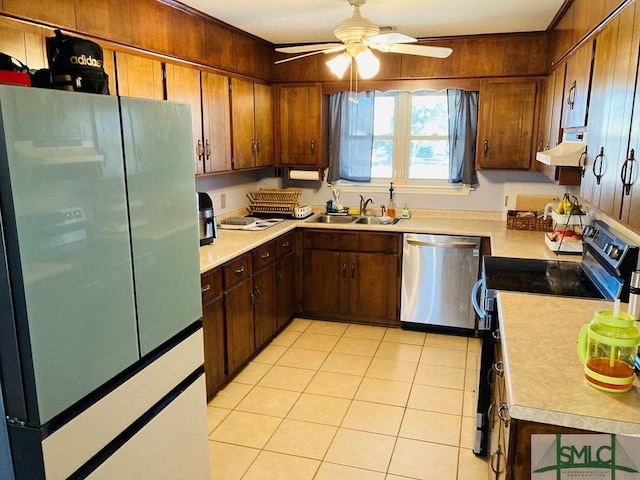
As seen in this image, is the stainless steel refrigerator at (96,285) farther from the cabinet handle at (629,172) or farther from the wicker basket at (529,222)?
the wicker basket at (529,222)

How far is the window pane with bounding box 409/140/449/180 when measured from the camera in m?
4.54

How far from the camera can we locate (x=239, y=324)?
341 cm

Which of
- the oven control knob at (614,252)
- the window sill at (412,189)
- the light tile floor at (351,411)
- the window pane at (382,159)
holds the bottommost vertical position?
the light tile floor at (351,411)

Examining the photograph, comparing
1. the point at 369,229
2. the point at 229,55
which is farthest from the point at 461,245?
the point at 229,55

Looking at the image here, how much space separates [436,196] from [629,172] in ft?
9.54

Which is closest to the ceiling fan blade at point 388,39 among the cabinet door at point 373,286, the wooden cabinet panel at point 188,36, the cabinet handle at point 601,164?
the cabinet handle at point 601,164

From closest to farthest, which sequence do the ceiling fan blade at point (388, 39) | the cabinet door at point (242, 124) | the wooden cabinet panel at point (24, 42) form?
1. the wooden cabinet panel at point (24, 42)
2. the ceiling fan blade at point (388, 39)
3. the cabinet door at point (242, 124)

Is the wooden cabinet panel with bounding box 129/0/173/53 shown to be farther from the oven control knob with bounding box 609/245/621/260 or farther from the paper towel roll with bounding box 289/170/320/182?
the oven control knob with bounding box 609/245/621/260

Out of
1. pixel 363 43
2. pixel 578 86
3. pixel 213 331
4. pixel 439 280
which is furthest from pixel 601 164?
pixel 213 331

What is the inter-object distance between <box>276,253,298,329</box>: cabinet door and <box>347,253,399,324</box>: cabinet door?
0.49m

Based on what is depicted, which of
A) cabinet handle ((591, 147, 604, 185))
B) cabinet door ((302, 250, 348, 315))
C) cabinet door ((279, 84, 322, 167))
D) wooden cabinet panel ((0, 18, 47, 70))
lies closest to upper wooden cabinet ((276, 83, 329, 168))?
cabinet door ((279, 84, 322, 167))

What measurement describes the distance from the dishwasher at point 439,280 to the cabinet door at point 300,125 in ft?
3.95

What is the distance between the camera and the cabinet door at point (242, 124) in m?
3.87

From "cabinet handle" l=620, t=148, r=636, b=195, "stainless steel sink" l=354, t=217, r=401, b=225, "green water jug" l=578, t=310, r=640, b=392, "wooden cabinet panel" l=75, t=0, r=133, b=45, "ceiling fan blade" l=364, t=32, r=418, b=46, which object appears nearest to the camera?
"green water jug" l=578, t=310, r=640, b=392
